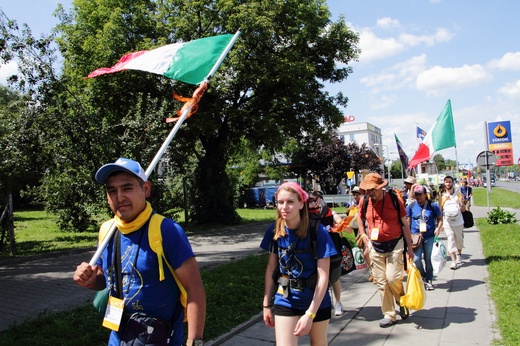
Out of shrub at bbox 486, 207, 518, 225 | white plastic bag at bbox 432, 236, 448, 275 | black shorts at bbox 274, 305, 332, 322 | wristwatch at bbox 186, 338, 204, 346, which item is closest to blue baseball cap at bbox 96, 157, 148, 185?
wristwatch at bbox 186, 338, 204, 346

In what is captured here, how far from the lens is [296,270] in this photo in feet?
11.0

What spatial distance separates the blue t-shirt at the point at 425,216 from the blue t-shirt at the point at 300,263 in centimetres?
443

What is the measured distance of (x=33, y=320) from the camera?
18.4 ft

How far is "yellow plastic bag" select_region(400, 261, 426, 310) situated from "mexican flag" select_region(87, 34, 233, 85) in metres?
3.49

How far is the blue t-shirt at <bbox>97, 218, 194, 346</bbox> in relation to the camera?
2262mm

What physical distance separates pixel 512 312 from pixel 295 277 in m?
3.79

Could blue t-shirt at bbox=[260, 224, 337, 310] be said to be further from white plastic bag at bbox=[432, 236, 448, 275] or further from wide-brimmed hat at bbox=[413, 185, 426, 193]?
wide-brimmed hat at bbox=[413, 185, 426, 193]

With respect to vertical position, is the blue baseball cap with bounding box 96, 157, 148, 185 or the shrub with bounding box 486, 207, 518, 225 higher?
the blue baseball cap with bounding box 96, 157, 148, 185

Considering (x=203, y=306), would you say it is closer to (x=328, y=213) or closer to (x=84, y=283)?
(x=84, y=283)

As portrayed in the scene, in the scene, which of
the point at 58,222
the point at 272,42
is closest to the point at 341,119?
the point at 272,42

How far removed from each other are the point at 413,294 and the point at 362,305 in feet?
4.28

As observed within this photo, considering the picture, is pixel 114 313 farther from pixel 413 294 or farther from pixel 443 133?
pixel 443 133

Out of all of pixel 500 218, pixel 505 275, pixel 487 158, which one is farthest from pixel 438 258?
pixel 500 218

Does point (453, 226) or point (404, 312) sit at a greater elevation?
point (453, 226)
